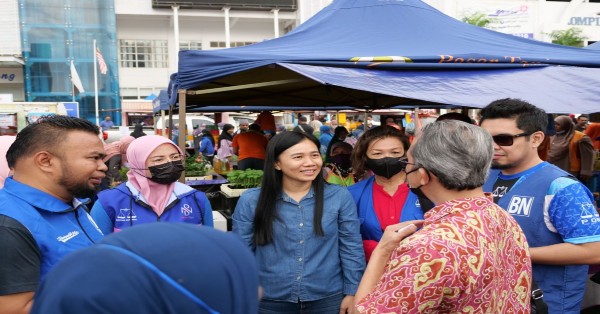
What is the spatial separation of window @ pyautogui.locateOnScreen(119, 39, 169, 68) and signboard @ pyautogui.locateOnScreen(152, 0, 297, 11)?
2740 millimetres

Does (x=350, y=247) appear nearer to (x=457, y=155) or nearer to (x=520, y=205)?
(x=520, y=205)

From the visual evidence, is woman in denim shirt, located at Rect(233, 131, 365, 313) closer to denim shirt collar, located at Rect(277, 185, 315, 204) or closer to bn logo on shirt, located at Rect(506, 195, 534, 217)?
denim shirt collar, located at Rect(277, 185, 315, 204)

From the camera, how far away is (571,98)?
362 centimetres

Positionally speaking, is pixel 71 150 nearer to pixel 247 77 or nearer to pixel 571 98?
pixel 247 77

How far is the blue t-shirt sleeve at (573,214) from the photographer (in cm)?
216

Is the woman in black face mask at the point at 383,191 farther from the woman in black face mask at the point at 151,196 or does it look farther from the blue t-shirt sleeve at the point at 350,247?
the woman in black face mask at the point at 151,196

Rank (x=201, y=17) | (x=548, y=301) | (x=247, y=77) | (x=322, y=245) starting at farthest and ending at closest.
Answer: (x=201, y=17)
(x=247, y=77)
(x=322, y=245)
(x=548, y=301)

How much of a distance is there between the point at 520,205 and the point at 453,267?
1.14 metres

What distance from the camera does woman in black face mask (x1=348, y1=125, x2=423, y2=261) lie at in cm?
296

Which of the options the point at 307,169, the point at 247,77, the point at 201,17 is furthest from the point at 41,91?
the point at 307,169

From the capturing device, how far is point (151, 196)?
2924mm

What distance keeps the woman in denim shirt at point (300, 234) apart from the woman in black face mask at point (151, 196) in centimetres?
32

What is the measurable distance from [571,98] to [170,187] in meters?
3.06

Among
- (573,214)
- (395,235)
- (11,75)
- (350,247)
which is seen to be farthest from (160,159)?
(11,75)
